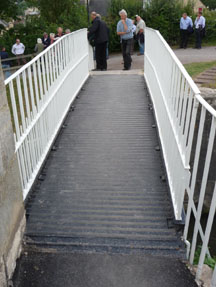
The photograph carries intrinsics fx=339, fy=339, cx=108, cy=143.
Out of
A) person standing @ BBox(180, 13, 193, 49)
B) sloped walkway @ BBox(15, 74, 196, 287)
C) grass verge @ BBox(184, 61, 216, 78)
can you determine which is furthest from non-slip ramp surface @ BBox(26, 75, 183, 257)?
person standing @ BBox(180, 13, 193, 49)

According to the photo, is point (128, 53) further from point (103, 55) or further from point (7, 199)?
point (7, 199)

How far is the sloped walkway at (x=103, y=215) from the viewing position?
10.4 feet

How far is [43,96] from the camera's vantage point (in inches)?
193

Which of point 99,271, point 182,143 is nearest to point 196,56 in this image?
point 182,143

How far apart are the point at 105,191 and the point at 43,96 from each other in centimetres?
165

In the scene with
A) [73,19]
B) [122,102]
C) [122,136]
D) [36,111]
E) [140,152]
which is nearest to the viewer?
[36,111]

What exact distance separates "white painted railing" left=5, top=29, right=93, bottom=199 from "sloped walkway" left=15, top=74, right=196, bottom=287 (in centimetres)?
35

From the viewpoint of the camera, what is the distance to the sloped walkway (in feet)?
10.4

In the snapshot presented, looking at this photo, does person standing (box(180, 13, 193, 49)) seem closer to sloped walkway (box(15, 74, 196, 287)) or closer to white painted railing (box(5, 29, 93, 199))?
white painted railing (box(5, 29, 93, 199))

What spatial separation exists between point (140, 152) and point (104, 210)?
160 centimetres

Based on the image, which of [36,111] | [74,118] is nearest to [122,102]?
[74,118]

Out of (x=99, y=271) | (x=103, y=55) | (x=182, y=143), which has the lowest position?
(x=99, y=271)

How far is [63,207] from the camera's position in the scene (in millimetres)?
4148

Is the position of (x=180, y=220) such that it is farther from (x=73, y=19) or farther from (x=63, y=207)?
(x=73, y=19)
